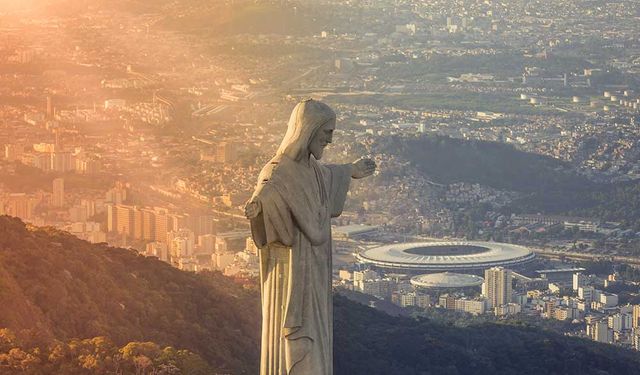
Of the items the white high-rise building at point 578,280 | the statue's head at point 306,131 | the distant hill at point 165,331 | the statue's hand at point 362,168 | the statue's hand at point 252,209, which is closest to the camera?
the statue's hand at point 252,209

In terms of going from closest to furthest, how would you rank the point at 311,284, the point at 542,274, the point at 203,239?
the point at 311,284
the point at 203,239
the point at 542,274

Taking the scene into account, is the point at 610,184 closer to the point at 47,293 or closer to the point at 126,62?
the point at 126,62

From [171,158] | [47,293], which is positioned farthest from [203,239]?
[47,293]

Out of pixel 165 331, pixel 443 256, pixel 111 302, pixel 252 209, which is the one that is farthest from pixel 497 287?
pixel 252 209

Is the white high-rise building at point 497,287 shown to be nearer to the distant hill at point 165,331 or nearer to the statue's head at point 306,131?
the distant hill at point 165,331

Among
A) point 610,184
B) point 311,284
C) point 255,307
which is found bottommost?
point 610,184

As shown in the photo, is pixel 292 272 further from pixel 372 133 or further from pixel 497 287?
pixel 372 133

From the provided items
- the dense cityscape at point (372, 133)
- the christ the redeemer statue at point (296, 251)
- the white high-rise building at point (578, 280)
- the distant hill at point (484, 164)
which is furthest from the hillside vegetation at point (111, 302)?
the distant hill at point (484, 164)
